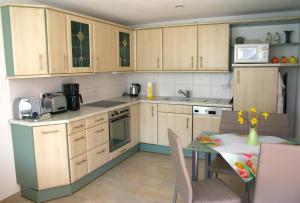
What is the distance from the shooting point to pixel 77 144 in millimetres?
2947

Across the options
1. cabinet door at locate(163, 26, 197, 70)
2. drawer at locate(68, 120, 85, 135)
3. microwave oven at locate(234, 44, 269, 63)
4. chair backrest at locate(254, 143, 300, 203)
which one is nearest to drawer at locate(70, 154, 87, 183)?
drawer at locate(68, 120, 85, 135)

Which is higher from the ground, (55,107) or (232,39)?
(232,39)

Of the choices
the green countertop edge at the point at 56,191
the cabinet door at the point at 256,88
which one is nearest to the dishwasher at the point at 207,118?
the cabinet door at the point at 256,88

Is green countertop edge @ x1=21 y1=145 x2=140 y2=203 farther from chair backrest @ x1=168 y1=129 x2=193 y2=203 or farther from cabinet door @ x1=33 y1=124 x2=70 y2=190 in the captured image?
chair backrest @ x1=168 y1=129 x2=193 y2=203

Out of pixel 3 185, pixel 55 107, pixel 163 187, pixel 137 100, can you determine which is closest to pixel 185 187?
A: pixel 163 187

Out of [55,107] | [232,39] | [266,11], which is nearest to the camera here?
[55,107]

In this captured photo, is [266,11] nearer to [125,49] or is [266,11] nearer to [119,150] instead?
[125,49]

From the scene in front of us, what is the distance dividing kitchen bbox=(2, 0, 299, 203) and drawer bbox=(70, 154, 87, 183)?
3.14 feet

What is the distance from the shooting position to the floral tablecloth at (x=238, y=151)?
6.10ft

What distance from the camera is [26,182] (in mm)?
2805

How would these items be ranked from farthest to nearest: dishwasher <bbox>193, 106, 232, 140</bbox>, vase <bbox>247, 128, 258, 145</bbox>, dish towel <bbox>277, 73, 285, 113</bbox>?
dishwasher <bbox>193, 106, 232, 140</bbox>
dish towel <bbox>277, 73, 285, 113</bbox>
vase <bbox>247, 128, 258, 145</bbox>

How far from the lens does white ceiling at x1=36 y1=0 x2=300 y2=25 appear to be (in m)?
3.14

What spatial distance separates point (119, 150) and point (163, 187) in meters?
0.97

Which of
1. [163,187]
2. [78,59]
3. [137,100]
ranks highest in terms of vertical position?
[78,59]
